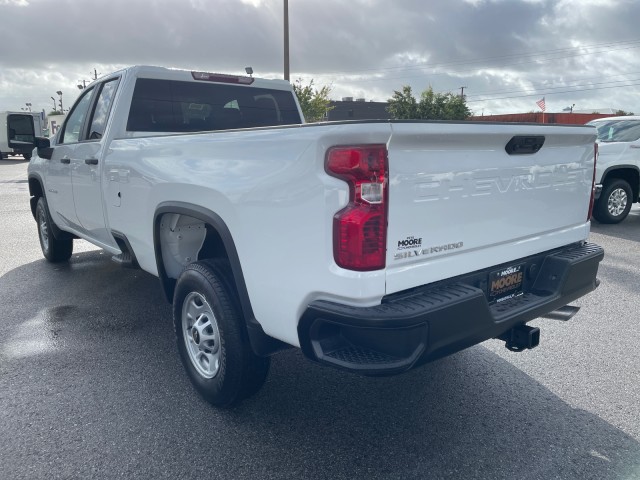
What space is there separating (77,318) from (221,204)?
8.62 ft

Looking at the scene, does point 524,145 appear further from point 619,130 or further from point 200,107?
point 619,130

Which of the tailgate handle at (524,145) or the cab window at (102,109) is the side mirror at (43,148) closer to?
the cab window at (102,109)

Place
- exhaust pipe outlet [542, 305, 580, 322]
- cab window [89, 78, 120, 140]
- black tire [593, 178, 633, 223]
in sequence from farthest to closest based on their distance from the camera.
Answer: black tire [593, 178, 633, 223]
cab window [89, 78, 120, 140]
exhaust pipe outlet [542, 305, 580, 322]

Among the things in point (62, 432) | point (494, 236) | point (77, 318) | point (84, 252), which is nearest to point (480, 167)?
point (494, 236)

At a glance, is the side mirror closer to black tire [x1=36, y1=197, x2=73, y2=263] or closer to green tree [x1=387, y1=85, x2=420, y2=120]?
black tire [x1=36, y1=197, x2=73, y2=263]

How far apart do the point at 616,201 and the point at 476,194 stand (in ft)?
25.8

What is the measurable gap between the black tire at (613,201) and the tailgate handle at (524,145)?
713cm

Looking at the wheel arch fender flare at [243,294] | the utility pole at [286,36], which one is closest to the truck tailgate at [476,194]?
the wheel arch fender flare at [243,294]

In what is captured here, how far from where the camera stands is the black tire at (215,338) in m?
2.87

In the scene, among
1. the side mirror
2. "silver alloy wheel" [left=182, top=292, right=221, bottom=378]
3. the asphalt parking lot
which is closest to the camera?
the asphalt parking lot

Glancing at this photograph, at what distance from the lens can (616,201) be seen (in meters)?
9.17

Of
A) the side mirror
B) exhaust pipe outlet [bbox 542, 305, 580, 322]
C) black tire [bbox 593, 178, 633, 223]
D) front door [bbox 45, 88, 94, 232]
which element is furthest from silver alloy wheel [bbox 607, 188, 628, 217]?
the side mirror

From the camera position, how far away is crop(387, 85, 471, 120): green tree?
3741 centimetres

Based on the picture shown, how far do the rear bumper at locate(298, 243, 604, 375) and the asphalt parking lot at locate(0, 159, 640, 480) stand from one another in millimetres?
655
